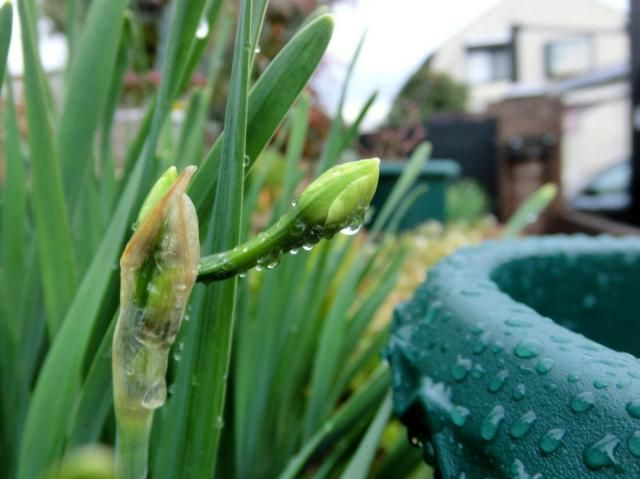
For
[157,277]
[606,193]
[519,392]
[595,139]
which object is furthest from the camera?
[595,139]

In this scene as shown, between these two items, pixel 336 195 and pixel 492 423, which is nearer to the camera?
pixel 336 195

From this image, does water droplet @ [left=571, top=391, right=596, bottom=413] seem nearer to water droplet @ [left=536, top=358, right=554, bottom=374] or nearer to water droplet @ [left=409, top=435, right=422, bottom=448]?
water droplet @ [left=536, top=358, right=554, bottom=374]

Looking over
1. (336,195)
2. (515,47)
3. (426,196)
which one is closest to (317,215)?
(336,195)

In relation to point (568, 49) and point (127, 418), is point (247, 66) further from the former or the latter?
point (568, 49)

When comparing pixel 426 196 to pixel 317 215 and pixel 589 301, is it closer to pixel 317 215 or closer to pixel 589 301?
pixel 589 301

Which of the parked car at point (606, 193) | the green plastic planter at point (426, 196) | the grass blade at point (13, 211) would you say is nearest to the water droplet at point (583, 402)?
the grass blade at point (13, 211)

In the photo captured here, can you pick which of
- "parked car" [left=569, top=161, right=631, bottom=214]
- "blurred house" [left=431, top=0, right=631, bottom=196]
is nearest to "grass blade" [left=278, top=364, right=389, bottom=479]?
"parked car" [left=569, top=161, right=631, bottom=214]

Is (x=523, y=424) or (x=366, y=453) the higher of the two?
(x=523, y=424)
